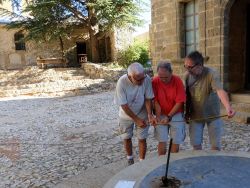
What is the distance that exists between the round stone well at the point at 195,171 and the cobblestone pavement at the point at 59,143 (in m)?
1.46

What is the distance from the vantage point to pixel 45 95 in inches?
534

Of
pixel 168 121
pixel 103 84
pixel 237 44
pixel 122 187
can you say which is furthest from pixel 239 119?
pixel 103 84

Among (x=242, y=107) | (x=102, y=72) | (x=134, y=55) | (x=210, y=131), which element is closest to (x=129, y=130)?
(x=210, y=131)

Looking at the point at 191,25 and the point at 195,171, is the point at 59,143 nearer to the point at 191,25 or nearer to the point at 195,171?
the point at 195,171

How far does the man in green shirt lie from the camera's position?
3.15 metres

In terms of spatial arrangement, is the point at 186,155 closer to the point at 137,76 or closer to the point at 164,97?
the point at 164,97

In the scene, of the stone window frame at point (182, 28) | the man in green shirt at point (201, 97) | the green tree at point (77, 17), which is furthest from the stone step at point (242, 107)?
the green tree at point (77, 17)

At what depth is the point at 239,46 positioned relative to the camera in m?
7.22

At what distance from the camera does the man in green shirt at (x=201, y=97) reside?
3148mm

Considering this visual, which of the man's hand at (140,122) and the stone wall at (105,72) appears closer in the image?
the man's hand at (140,122)

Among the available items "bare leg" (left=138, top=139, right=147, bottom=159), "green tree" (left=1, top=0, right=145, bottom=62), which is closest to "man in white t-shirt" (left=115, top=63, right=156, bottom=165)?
"bare leg" (left=138, top=139, right=147, bottom=159)

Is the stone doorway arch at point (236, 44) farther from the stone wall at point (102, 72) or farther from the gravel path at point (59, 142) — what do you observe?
the stone wall at point (102, 72)

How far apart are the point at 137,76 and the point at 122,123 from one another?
0.72m

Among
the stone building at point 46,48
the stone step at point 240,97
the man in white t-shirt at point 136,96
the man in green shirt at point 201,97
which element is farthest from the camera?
the stone building at point 46,48
